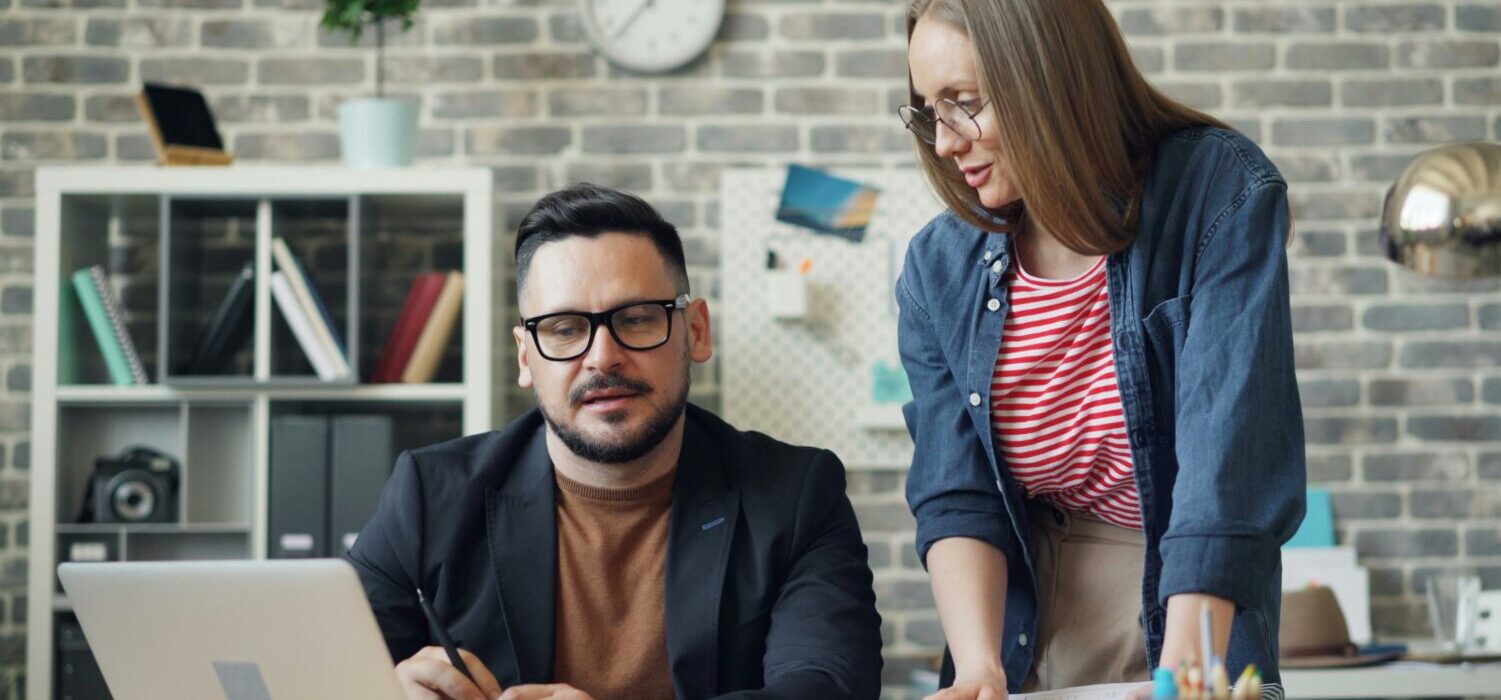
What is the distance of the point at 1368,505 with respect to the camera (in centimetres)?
337

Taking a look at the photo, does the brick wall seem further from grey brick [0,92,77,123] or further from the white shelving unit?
the white shelving unit

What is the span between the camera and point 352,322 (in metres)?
3.06

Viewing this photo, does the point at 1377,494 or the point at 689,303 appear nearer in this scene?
the point at 689,303

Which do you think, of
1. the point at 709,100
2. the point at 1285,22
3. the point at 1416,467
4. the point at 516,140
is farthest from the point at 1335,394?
the point at 516,140

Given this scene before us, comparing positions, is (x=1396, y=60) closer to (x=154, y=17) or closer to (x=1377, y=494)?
(x=1377, y=494)

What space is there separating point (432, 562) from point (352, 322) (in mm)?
1449

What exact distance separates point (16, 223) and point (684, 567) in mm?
2342

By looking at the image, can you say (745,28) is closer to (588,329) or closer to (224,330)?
(224,330)

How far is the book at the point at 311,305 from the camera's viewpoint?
10.1ft

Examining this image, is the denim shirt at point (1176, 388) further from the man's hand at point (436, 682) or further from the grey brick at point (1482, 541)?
the grey brick at point (1482, 541)

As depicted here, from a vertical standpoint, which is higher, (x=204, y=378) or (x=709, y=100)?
(x=709, y=100)

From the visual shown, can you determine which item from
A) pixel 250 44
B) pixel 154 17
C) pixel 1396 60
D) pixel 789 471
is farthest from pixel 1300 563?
pixel 154 17

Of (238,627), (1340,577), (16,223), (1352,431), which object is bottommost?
(1340,577)

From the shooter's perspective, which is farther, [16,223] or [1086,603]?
[16,223]
